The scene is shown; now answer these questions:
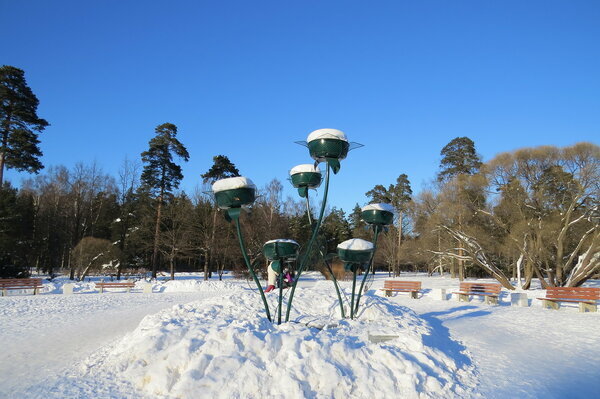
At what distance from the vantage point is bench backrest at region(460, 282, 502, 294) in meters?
16.3

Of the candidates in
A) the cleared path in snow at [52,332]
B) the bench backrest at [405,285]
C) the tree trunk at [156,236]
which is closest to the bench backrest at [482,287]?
the bench backrest at [405,285]

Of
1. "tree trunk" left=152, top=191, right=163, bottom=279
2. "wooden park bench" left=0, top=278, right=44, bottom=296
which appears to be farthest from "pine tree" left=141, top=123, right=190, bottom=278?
"wooden park bench" left=0, top=278, right=44, bottom=296

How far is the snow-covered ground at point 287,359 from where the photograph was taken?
4988 mm

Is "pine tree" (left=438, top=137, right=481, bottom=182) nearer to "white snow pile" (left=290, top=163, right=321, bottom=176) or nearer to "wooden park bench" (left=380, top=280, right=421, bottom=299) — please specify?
"wooden park bench" (left=380, top=280, right=421, bottom=299)

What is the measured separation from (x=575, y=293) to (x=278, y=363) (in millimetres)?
12854

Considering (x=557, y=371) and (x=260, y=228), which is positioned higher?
(x=260, y=228)

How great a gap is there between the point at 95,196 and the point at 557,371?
40.8 metres

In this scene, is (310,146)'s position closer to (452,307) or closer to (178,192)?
(452,307)

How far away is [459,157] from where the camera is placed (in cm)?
4188

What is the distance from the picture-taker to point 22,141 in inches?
960

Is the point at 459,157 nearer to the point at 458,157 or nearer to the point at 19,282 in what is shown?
the point at 458,157

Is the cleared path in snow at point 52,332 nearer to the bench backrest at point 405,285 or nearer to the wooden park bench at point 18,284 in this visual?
the wooden park bench at point 18,284

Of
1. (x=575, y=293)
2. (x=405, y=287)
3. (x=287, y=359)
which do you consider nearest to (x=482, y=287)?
(x=405, y=287)

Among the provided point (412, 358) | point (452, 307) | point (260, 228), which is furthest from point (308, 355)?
point (260, 228)
